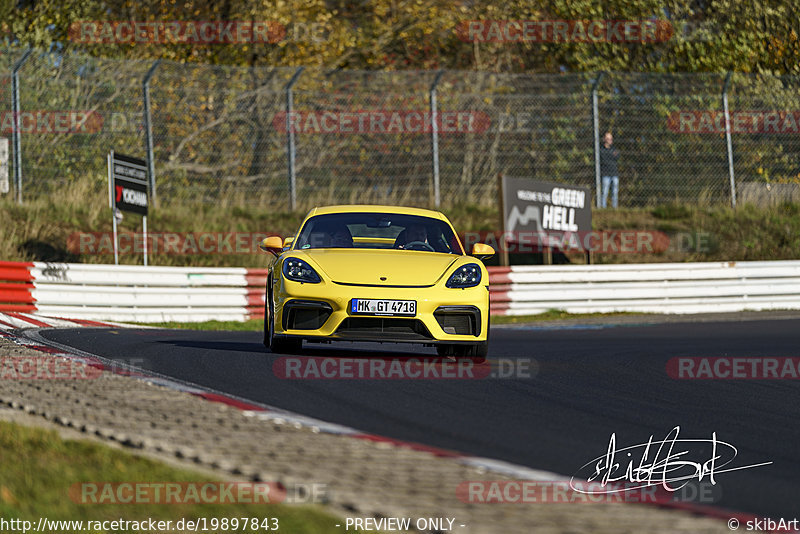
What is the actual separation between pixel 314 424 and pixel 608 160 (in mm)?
19436

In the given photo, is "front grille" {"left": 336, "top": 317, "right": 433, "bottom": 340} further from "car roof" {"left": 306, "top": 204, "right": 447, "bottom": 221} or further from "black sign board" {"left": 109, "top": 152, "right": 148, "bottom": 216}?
"black sign board" {"left": 109, "top": 152, "right": 148, "bottom": 216}

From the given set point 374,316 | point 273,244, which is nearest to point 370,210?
point 273,244

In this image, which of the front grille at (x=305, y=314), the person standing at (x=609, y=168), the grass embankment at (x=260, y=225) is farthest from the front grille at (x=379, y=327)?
the person standing at (x=609, y=168)

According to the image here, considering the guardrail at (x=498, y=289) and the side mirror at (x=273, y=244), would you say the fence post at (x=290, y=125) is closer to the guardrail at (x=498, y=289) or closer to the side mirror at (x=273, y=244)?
the guardrail at (x=498, y=289)

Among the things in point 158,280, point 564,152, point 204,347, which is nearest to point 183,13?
point 564,152

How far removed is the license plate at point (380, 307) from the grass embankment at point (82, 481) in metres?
3.85

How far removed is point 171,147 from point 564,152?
7922 mm

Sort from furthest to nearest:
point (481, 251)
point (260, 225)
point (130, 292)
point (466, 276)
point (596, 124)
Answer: point (596, 124) → point (260, 225) → point (130, 292) → point (481, 251) → point (466, 276)

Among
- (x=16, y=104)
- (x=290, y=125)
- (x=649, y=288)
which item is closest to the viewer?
(x=649, y=288)

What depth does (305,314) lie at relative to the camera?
9211 mm

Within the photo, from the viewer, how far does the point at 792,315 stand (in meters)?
19.7

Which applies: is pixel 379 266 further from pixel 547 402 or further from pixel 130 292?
pixel 130 292

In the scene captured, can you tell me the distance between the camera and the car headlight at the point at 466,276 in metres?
9.38

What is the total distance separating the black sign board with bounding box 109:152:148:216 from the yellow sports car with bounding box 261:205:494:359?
31.2 feet
